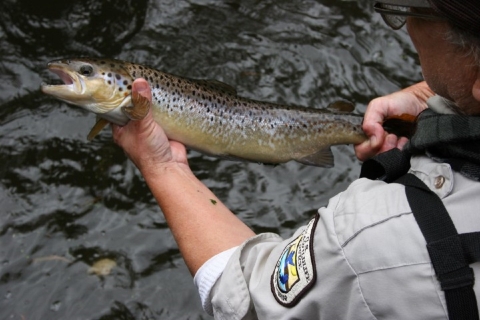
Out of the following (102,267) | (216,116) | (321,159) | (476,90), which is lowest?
(102,267)

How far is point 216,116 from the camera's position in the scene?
359 cm

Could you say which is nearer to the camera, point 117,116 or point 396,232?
point 396,232

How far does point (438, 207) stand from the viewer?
1.62 metres

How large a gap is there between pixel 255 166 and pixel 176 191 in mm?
2153

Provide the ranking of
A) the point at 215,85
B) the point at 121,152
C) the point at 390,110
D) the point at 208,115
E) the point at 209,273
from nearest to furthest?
the point at 209,273, the point at 390,110, the point at 208,115, the point at 215,85, the point at 121,152

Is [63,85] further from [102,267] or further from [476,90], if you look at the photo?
[476,90]

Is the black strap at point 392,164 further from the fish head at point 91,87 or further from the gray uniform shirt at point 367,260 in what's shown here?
the fish head at point 91,87

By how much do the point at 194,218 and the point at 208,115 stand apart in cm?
106

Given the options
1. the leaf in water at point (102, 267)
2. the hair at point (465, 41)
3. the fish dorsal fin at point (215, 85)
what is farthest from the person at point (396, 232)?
the leaf in water at point (102, 267)

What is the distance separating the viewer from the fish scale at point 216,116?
322 cm

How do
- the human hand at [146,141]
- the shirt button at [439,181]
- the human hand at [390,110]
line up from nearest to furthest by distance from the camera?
the shirt button at [439,181], the human hand at [146,141], the human hand at [390,110]

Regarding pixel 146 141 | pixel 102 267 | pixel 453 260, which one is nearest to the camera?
pixel 453 260

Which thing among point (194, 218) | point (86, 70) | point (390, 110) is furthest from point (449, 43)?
point (86, 70)

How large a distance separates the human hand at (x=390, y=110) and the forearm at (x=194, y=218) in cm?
103
